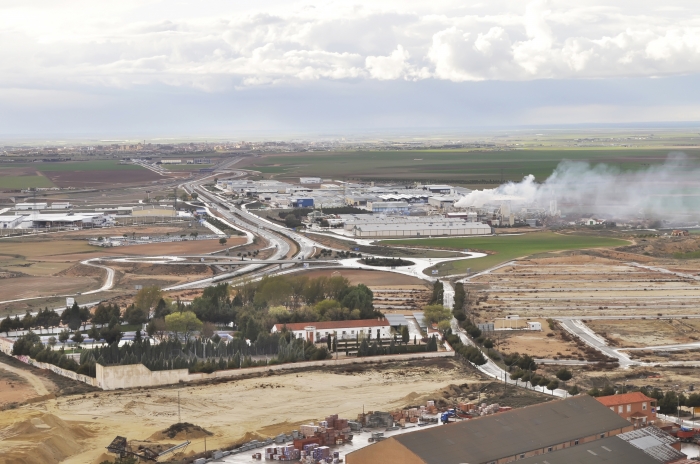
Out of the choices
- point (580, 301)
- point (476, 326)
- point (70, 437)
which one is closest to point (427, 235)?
point (580, 301)

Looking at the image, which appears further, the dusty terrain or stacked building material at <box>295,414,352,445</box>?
the dusty terrain

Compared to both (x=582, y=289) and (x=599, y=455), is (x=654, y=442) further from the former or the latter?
(x=582, y=289)

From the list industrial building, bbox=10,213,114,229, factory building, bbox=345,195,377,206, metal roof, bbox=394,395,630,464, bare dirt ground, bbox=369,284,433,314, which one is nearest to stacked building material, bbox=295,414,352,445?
metal roof, bbox=394,395,630,464

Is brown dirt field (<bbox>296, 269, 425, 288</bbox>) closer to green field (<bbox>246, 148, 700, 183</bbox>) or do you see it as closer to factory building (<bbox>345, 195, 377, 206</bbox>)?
factory building (<bbox>345, 195, 377, 206</bbox>)

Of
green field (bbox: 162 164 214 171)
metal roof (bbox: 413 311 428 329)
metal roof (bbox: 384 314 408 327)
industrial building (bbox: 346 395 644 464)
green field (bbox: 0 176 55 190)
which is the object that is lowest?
green field (bbox: 162 164 214 171)

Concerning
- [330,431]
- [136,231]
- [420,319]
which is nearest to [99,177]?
[136,231]

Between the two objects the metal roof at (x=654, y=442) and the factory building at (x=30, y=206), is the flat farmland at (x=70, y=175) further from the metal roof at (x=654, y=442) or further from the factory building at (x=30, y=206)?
the metal roof at (x=654, y=442)

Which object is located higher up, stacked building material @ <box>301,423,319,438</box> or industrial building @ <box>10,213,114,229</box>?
Result: stacked building material @ <box>301,423,319,438</box>
